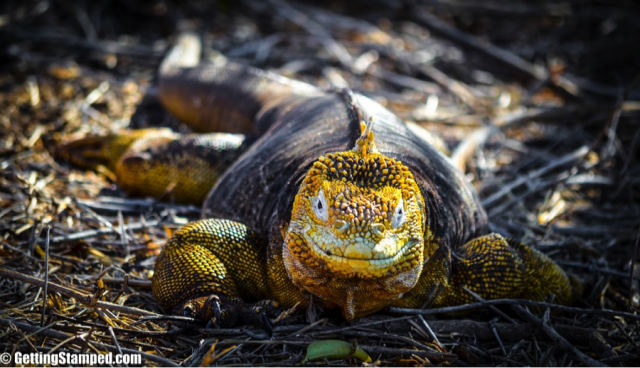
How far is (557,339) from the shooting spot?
331 cm

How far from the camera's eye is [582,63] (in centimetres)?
866

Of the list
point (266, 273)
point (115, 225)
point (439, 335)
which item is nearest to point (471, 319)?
point (439, 335)

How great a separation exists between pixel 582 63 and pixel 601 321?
6082mm

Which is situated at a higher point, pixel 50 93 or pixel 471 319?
pixel 471 319

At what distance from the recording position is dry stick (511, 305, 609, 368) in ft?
10.4

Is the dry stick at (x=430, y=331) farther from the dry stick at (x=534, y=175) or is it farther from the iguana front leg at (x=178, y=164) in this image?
the iguana front leg at (x=178, y=164)

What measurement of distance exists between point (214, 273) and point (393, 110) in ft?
13.7

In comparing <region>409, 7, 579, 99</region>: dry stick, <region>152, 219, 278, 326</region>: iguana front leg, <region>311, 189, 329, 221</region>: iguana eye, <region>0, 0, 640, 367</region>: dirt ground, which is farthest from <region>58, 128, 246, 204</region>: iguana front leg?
<region>409, 7, 579, 99</region>: dry stick

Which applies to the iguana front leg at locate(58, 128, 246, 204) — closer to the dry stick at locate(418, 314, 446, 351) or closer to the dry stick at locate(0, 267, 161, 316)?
the dry stick at locate(0, 267, 161, 316)

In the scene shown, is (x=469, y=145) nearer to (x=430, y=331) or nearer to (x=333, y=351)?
(x=430, y=331)

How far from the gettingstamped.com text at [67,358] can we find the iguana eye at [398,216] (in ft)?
4.79

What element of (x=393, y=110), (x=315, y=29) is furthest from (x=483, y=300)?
(x=315, y=29)

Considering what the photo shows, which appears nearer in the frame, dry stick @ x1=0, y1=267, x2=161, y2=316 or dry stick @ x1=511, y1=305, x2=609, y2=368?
dry stick @ x1=0, y1=267, x2=161, y2=316

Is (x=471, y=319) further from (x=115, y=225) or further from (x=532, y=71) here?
(x=532, y=71)
